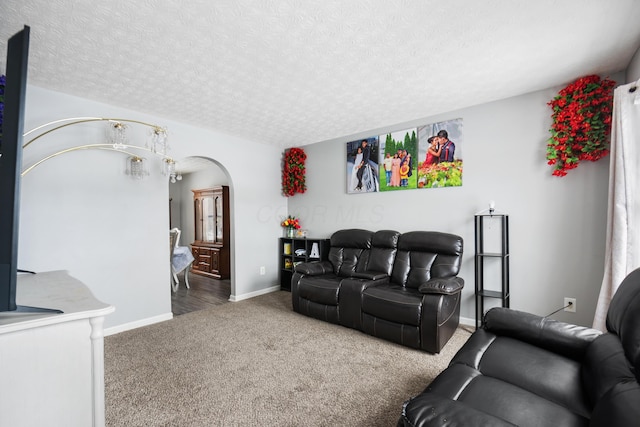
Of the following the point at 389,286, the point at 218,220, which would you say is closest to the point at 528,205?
the point at 389,286

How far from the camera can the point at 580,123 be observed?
258cm

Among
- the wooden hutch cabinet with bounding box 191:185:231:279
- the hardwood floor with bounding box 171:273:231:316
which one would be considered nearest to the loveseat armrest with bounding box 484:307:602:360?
the hardwood floor with bounding box 171:273:231:316

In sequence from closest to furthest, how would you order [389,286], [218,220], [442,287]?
[442,287], [389,286], [218,220]

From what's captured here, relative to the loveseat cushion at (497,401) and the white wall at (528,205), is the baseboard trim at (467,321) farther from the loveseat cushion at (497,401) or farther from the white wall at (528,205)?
the loveseat cushion at (497,401)

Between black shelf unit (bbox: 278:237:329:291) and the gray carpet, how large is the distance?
134 centimetres

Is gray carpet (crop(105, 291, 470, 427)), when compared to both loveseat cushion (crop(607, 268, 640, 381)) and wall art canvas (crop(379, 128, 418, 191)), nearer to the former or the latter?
loveseat cushion (crop(607, 268, 640, 381))

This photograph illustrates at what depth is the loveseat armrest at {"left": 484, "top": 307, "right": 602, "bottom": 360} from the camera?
1.52m

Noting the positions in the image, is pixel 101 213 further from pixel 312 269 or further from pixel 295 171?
pixel 295 171

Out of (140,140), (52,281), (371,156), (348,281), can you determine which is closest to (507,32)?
(371,156)

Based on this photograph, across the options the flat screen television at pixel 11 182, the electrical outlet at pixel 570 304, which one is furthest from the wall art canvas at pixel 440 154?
the flat screen television at pixel 11 182

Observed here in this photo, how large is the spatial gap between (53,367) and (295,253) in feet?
12.5

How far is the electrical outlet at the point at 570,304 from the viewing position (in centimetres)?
273

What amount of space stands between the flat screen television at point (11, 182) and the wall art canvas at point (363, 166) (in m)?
3.60

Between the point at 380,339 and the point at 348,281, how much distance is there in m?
0.68
